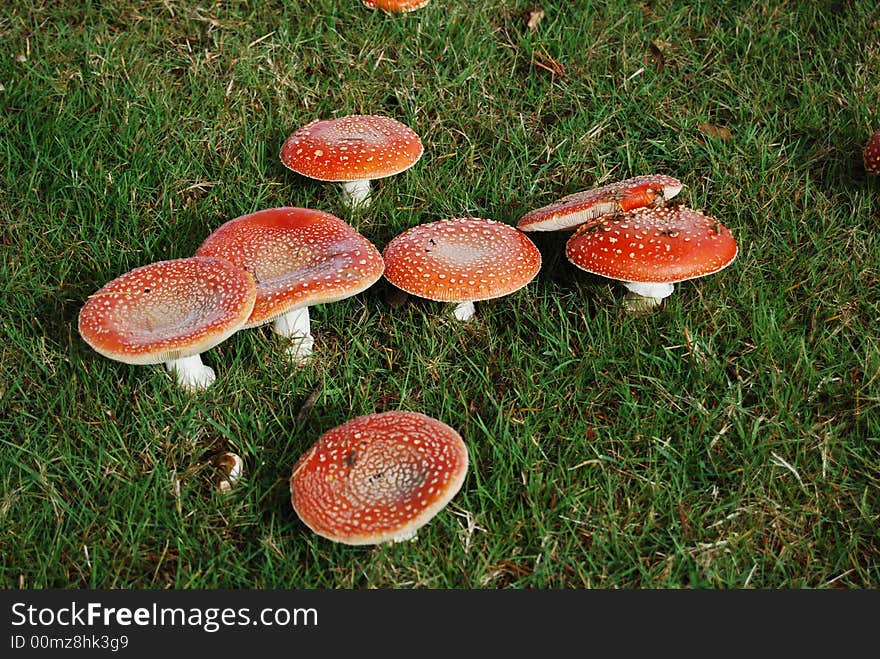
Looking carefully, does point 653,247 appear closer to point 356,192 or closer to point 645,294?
point 645,294

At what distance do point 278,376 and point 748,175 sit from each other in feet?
9.29

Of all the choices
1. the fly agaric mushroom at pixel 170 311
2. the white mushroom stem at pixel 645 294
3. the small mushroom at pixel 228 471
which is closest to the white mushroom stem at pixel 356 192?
the fly agaric mushroom at pixel 170 311

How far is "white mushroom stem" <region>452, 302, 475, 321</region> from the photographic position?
4262 mm

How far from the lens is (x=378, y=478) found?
318cm

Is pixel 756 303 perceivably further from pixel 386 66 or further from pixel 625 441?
pixel 386 66

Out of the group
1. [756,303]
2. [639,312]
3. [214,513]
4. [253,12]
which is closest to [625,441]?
[639,312]

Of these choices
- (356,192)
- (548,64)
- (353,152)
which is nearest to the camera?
(353,152)

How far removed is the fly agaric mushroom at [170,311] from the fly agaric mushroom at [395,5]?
2.76 m

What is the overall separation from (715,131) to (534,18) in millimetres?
1444

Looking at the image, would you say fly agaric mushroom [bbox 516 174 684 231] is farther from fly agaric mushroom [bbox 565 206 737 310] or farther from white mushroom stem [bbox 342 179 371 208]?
white mushroom stem [bbox 342 179 371 208]

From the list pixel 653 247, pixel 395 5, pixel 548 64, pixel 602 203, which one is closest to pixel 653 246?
pixel 653 247

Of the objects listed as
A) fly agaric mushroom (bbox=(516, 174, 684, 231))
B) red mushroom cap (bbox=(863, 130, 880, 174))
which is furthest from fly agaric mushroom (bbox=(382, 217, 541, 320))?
red mushroom cap (bbox=(863, 130, 880, 174))

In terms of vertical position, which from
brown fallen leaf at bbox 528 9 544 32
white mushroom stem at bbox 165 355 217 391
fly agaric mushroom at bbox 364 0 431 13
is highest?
fly agaric mushroom at bbox 364 0 431 13

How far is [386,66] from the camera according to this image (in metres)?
5.52
